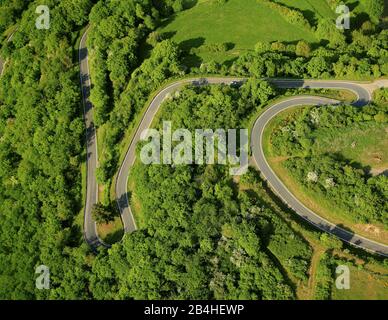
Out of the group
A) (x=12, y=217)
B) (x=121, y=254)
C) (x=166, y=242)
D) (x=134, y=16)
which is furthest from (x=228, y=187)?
(x=134, y=16)

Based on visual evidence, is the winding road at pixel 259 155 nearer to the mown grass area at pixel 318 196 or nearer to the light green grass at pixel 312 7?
the mown grass area at pixel 318 196

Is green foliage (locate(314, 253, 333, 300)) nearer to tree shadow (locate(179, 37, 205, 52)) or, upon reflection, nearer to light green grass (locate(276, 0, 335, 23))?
tree shadow (locate(179, 37, 205, 52))

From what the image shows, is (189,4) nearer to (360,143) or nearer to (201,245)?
(360,143)

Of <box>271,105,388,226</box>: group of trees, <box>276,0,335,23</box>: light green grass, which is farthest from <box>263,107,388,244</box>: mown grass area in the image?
<box>276,0,335,23</box>: light green grass

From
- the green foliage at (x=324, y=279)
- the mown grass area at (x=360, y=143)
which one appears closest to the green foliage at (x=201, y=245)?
the green foliage at (x=324, y=279)

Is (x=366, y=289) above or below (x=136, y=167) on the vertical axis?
below

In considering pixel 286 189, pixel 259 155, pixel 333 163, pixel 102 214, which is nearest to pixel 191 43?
pixel 259 155
